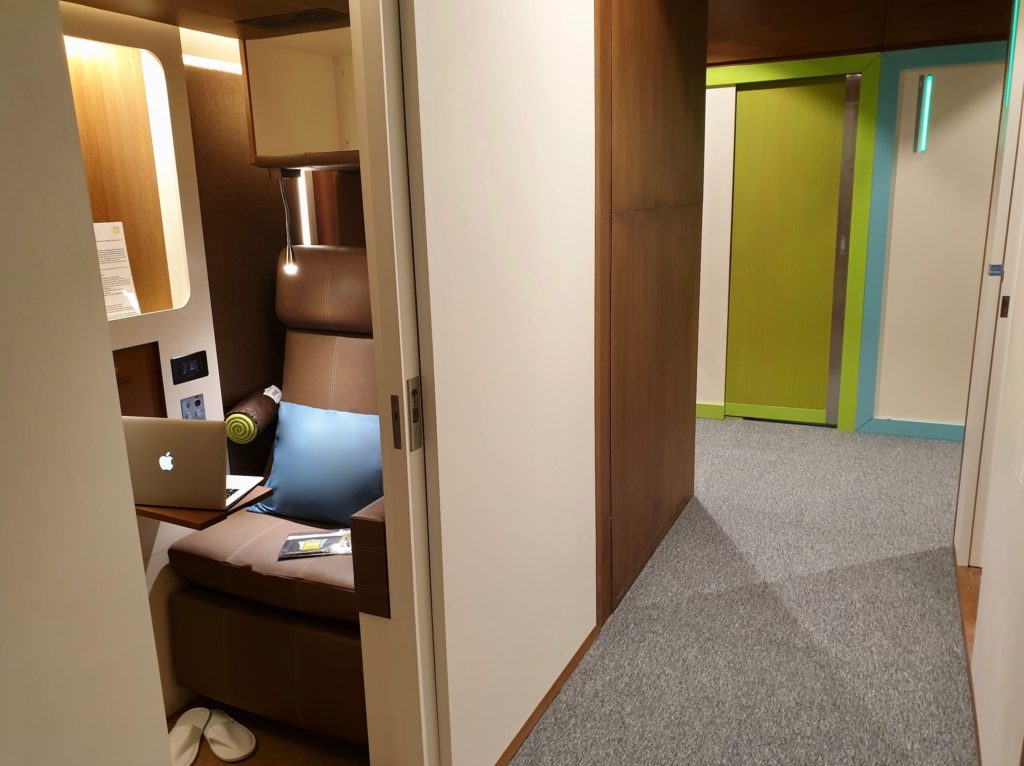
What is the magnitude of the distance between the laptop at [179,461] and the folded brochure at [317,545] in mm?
214

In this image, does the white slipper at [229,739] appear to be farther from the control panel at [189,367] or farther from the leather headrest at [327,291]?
the leather headrest at [327,291]

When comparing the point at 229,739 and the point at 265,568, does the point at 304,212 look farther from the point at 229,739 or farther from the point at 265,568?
the point at 229,739

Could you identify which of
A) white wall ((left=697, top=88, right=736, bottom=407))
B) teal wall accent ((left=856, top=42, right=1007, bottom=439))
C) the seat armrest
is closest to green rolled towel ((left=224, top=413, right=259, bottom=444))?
the seat armrest

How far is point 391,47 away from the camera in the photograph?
143 cm

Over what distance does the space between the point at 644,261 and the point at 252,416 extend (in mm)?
1365

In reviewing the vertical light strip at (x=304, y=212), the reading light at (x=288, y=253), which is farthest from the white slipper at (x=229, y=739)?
the vertical light strip at (x=304, y=212)

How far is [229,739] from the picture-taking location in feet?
7.06

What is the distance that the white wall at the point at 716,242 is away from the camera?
4.51 m

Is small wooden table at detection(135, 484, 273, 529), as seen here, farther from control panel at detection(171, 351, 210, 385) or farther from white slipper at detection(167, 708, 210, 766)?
white slipper at detection(167, 708, 210, 766)

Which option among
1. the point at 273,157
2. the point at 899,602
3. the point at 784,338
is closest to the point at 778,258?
the point at 784,338

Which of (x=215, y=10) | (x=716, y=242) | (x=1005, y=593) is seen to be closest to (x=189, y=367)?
(x=215, y=10)

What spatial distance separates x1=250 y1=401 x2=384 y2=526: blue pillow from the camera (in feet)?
7.60

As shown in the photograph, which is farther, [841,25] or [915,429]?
[915,429]

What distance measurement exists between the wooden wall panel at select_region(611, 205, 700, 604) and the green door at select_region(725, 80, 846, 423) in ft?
4.61
